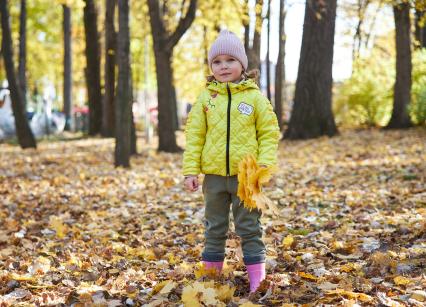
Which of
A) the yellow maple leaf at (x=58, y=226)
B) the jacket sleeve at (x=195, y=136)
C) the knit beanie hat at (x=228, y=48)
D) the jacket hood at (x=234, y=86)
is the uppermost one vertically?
the knit beanie hat at (x=228, y=48)

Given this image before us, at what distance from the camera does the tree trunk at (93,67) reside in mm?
19047

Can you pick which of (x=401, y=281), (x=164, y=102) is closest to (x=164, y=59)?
(x=164, y=102)

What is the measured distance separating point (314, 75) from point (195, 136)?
11.3 m

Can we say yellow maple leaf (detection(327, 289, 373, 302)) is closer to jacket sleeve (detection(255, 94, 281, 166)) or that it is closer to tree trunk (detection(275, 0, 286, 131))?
jacket sleeve (detection(255, 94, 281, 166))

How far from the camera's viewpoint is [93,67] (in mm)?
19500

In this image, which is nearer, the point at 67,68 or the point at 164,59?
the point at 164,59

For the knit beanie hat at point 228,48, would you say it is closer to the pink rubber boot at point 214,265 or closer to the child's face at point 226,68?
the child's face at point 226,68

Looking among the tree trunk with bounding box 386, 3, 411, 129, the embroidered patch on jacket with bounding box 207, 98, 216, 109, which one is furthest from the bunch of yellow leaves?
the tree trunk with bounding box 386, 3, 411, 129

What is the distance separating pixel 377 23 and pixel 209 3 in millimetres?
19008

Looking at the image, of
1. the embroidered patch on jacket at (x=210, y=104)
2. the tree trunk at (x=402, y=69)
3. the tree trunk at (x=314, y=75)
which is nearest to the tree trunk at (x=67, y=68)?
the tree trunk at (x=314, y=75)

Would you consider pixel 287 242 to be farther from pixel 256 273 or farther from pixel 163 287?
pixel 163 287

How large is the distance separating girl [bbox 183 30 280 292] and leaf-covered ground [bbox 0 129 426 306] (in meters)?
0.36

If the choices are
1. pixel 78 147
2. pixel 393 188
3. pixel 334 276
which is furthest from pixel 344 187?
pixel 78 147

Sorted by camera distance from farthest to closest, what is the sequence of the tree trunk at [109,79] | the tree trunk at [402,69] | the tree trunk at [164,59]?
the tree trunk at [109,79], the tree trunk at [402,69], the tree trunk at [164,59]
